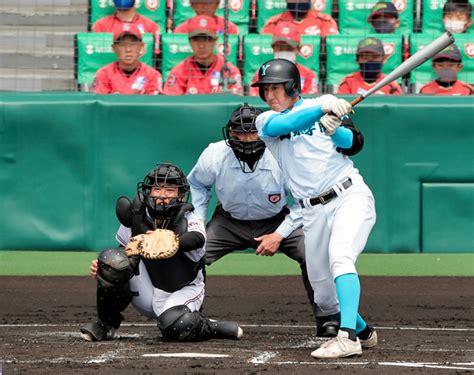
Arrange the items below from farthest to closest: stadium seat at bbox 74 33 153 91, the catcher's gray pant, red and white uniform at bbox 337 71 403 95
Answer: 1. stadium seat at bbox 74 33 153 91
2. red and white uniform at bbox 337 71 403 95
3. the catcher's gray pant

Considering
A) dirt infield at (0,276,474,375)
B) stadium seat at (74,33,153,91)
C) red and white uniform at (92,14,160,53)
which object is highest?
red and white uniform at (92,14,160,53)

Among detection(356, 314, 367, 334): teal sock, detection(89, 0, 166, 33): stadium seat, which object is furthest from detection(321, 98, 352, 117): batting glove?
detection(89, 0, 166, 33): stadium seat

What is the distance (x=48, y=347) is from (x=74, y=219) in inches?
173

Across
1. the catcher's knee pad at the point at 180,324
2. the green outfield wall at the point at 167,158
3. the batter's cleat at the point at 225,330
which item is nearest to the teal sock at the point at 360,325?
the batter's cleat at the point at 225,330

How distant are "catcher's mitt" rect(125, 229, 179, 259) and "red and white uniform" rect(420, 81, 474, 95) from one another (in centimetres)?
531

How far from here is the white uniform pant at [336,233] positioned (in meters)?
5.75

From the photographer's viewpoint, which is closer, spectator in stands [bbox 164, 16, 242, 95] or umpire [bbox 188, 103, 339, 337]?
umpire [bbox 188, 103, 339, 337]

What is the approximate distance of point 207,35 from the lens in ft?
34.9

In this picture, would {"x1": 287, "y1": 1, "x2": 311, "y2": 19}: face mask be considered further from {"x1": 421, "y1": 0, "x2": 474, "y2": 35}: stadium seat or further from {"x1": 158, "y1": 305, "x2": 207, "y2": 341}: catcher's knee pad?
{"x1": 158, "y1": 305, "x2": 207, "y2": 341}: catcher's knee pad

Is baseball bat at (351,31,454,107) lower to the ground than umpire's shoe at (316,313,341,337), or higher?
higher

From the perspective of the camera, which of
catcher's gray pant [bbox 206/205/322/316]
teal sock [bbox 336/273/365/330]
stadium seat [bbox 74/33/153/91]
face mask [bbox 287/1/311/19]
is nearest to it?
teal sock [bbox 336/273/365/330]

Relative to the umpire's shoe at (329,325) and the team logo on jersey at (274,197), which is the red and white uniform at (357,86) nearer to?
the team logo on jersey at (274,197)

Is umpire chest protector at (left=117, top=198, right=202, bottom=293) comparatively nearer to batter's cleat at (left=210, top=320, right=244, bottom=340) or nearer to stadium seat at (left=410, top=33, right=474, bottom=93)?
batter's cleat at (left=210, top=320, right=244, bottom=340)

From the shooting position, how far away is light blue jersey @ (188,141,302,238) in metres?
7.48
